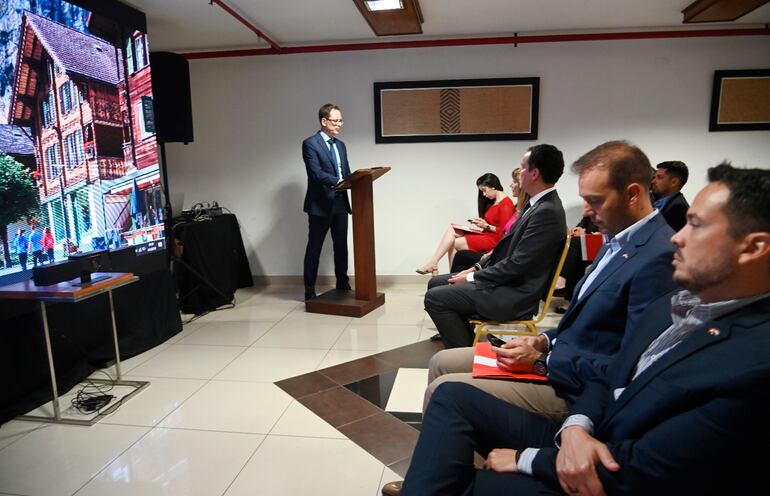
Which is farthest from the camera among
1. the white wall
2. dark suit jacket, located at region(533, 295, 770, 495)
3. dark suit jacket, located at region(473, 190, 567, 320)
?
→ the white wall

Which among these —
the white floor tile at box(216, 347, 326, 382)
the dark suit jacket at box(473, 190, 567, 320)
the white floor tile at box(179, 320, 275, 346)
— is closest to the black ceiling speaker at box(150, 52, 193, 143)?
the white floor tile at box(179, 320, 275, 346)

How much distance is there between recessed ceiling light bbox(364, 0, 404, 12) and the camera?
3.85 metres

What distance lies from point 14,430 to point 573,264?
4.36 metres

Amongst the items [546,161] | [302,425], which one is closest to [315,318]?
[302,425]

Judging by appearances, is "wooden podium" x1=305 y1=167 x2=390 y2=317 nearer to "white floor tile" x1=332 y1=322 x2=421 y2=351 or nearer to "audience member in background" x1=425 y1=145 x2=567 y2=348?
"white floor tile" x1=332 y1=322 x2=421 y2=351

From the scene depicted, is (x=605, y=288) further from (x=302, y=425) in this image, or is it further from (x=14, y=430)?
(x=14, y=430)

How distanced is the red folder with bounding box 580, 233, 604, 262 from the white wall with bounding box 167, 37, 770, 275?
137 centimetres

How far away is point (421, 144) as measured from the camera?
5281 mm

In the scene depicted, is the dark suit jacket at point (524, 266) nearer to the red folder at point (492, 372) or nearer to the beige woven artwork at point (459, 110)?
the red folder at point (492, 372)

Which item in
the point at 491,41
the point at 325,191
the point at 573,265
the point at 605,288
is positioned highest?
the point at 491,41

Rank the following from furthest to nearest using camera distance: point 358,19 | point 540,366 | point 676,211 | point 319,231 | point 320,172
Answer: point 319,231
point 320,172
point 358,19
point 676,211
point 540,366

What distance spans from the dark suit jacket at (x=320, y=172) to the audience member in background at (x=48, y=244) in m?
2.24

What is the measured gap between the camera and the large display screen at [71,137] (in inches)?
105

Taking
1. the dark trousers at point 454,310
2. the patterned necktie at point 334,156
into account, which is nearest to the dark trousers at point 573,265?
the dark trousers at point 454,310
